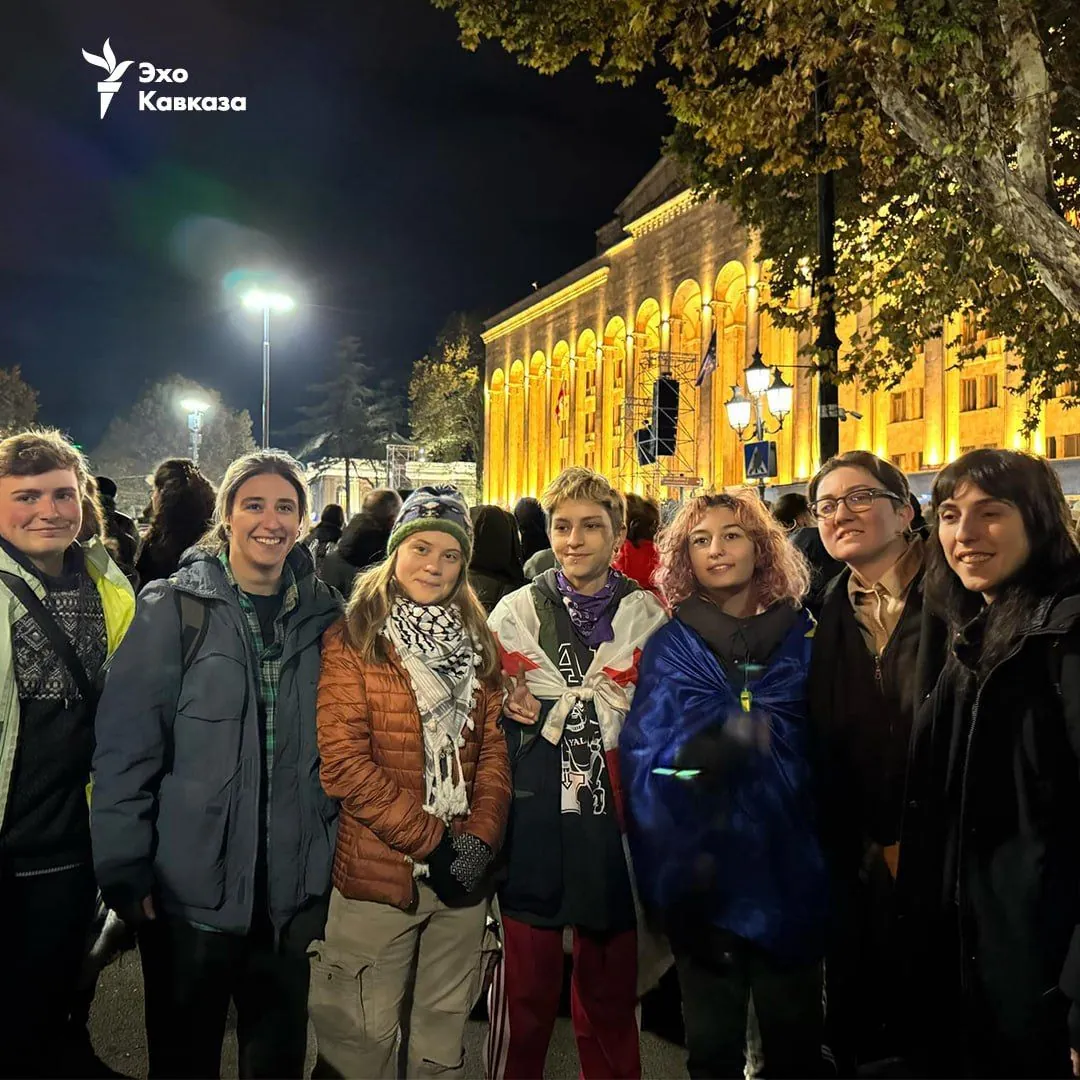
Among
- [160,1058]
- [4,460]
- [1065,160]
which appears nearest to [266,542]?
[4,460]

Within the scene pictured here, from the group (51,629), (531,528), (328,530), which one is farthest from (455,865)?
(328,530)

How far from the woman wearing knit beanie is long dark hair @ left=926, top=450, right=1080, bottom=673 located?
1.73 metres

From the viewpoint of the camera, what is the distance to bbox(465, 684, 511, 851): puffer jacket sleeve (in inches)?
125

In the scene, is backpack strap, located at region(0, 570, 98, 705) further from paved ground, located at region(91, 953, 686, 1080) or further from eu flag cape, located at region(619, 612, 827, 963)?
eu flag cape, located at region(619, 612, 827, 963)

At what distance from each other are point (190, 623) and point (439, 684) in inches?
34.5

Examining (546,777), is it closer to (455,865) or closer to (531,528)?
(455,865)

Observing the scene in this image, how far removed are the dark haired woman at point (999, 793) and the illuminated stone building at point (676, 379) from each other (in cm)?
1365

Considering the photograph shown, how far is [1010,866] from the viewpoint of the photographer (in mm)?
2453

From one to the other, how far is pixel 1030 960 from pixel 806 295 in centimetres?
2822

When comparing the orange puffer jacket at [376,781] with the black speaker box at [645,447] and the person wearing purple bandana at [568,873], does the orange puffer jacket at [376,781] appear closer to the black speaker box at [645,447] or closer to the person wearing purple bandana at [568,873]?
the person wearing purple bandana at [568,873]

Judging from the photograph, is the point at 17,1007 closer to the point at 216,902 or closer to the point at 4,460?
the point at 216,902

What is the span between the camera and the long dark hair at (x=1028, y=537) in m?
2.57

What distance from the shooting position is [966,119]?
7691mm

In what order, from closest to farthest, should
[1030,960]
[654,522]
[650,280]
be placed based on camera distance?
[1030,960], [654,522], [650,280]
